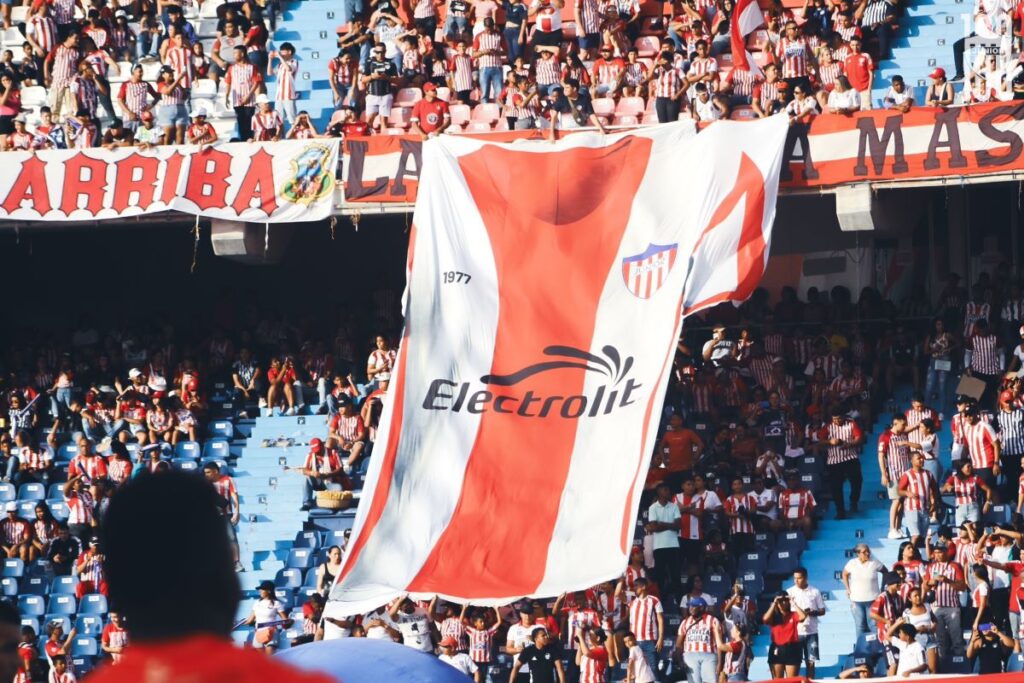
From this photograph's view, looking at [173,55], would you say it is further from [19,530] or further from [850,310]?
[850,310]

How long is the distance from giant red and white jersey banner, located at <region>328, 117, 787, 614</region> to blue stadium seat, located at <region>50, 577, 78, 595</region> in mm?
4795

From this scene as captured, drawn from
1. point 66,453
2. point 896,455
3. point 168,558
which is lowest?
point 168,558

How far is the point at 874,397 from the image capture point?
70.1ft

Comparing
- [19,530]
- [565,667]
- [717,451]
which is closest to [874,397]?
[717,451]

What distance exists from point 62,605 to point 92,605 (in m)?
0.37

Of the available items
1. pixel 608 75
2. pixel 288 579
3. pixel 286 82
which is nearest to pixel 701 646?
pixel 288 579

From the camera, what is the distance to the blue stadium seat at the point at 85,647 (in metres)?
19.7

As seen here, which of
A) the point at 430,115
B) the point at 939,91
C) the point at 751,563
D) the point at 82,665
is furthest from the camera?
the point at 430,115

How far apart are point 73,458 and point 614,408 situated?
26.3 ft

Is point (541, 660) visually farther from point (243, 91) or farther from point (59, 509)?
point (243, 91)

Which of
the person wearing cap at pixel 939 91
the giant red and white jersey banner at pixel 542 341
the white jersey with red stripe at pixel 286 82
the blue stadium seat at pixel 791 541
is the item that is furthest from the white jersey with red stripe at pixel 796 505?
the white jersey with red stripe at pixel 286 82

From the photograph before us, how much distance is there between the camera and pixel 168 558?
269cm

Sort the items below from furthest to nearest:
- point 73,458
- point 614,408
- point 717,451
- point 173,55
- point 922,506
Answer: point 173,55, point 73,458, point 717,451, point 922,506, point 614,408

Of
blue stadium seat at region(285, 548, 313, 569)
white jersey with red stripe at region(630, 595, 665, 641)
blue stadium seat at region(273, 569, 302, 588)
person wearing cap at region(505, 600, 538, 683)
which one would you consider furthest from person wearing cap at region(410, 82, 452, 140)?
white jersey with red stripe at region(630, 595, 665, 641)
